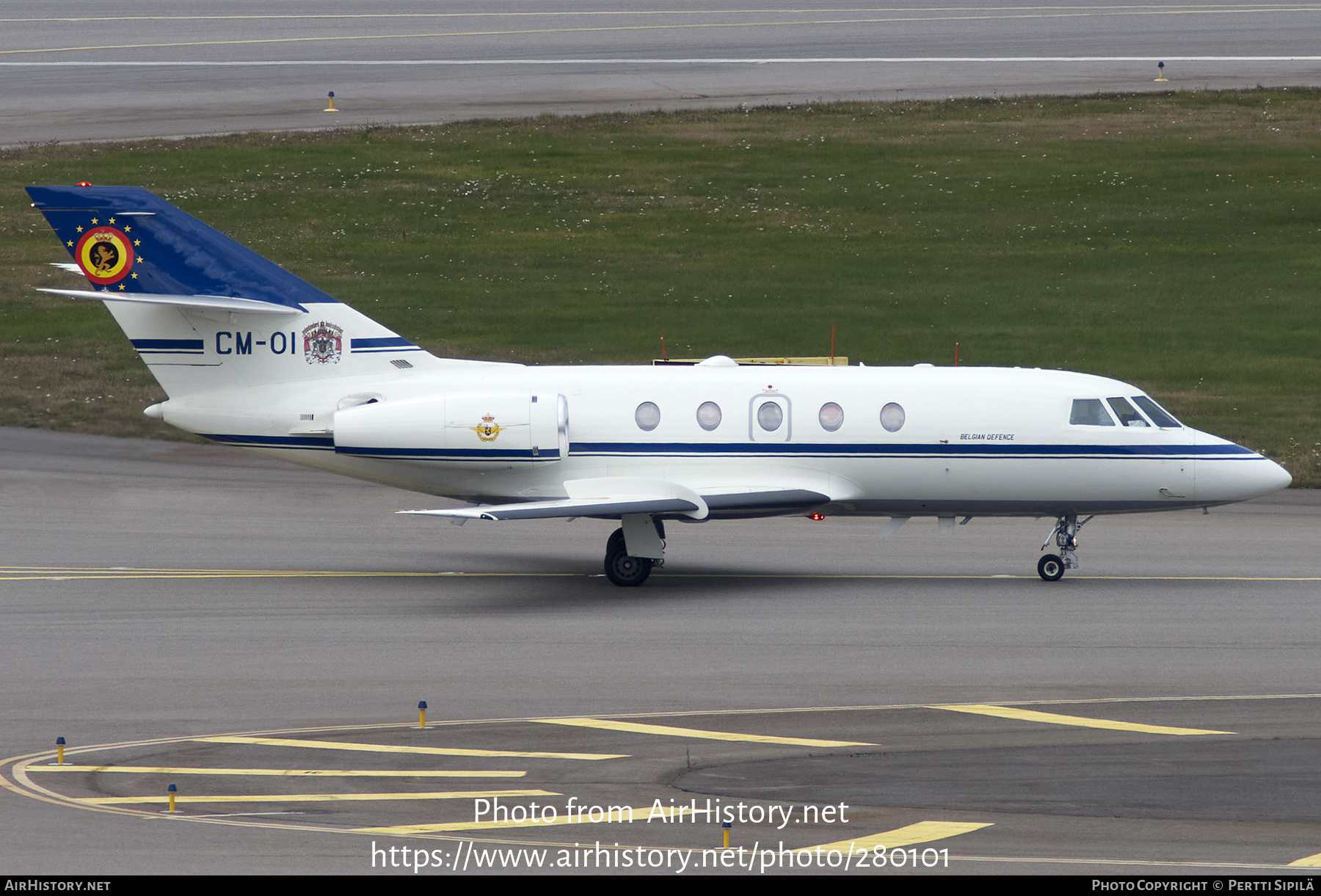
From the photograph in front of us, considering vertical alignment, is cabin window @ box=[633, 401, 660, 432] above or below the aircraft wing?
above

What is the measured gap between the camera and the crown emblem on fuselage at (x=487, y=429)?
22.1 m

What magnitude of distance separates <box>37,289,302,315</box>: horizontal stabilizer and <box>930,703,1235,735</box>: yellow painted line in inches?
442

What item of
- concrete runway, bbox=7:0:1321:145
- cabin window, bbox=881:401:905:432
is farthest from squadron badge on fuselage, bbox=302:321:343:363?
concrete runway, bbox=7:0:1321:145

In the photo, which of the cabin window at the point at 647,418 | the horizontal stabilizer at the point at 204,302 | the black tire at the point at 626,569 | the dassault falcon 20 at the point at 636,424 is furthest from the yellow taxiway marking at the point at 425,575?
the horizontal stabilizer at the point at 204,302

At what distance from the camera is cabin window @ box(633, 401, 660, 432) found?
22484 millimetres

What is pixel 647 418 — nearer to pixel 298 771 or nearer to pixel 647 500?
pixel 647 500

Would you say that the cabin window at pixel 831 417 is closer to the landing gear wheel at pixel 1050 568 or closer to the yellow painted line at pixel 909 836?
the landing gear wheel at pixel 1050 568

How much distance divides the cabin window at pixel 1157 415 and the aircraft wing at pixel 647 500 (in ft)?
15.3

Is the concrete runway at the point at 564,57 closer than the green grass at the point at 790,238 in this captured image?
No

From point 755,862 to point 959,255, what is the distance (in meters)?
33.8

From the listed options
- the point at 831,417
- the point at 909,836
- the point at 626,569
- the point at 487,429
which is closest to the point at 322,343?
the point at 487,429

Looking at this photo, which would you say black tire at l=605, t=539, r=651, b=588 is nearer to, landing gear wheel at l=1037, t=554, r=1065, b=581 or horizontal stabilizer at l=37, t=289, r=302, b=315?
landing gear wheel at l=1037, t=554, r=1065, b=581

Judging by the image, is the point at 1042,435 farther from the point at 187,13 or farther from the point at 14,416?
the point at 187,13

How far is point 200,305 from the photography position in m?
22.4
